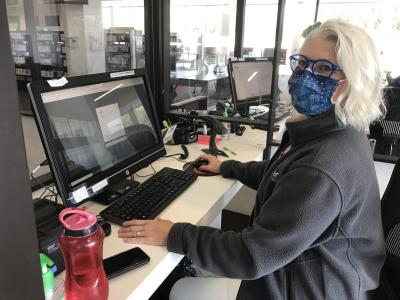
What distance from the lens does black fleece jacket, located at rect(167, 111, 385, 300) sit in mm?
833

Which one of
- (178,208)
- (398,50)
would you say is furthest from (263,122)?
(398,50)

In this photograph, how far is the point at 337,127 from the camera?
0.97 m

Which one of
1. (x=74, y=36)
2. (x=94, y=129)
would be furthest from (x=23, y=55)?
(x=94, y=129)

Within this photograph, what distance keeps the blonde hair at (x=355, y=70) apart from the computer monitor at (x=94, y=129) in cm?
74

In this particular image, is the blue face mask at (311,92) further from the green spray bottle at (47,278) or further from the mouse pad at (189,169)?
the green spray bottle at (47,278)

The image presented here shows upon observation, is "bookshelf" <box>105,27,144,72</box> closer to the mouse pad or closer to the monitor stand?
the mouse pad

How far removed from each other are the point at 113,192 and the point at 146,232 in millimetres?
340

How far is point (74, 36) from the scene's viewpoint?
6.56ft

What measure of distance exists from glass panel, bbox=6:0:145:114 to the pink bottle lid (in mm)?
1105

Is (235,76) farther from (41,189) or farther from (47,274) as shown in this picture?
(47,274)

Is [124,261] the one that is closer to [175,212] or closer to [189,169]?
[175,212]

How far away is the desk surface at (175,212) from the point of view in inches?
34.1

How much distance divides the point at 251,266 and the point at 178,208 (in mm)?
423

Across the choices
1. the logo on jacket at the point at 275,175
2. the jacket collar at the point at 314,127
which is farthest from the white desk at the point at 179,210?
the jacket collar at the point at 314,127
